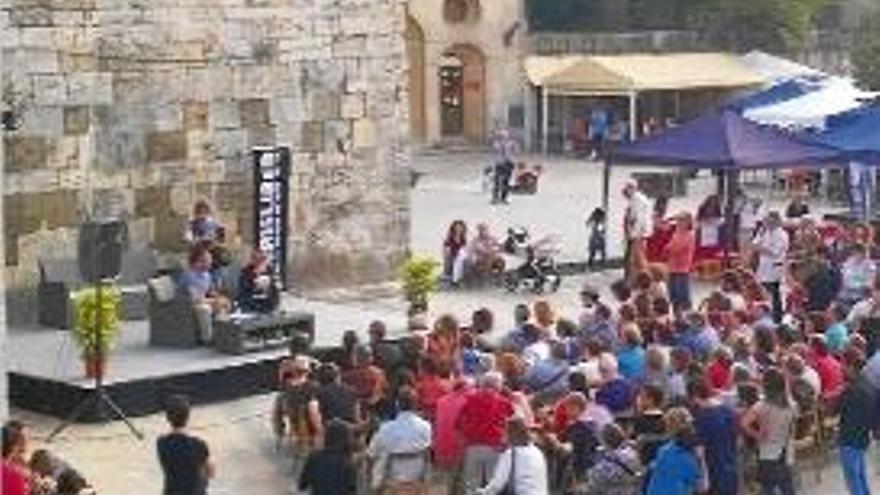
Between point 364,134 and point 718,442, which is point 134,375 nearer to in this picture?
point 718,442

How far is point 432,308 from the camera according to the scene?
25.1 metres

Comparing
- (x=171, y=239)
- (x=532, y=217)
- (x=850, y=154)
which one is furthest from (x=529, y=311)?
(x=532, y=217)

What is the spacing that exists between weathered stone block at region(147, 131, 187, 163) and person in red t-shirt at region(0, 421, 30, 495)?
9771 mm

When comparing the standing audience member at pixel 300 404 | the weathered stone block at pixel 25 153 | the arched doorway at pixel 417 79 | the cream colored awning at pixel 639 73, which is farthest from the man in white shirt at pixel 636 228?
the arched doorway at pixel 417 79

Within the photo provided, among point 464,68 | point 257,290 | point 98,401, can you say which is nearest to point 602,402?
point 98,401

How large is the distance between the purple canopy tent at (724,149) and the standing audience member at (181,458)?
12.9m

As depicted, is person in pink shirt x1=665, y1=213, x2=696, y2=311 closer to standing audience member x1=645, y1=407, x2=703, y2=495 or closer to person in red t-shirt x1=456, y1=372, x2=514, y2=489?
person in red t-shirt x1=456, y1=372, x2=514, y2=489

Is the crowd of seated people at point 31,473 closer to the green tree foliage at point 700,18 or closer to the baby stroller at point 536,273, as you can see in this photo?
the baby stroller at point 536,273

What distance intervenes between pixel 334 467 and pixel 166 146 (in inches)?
406

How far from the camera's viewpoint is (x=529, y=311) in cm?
1869

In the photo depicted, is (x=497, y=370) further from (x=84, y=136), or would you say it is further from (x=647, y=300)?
(x=84, y=136)

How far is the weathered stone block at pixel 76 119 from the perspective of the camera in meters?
21.7

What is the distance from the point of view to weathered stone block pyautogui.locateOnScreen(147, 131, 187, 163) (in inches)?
892

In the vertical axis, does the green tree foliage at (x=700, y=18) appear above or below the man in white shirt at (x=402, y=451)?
above
